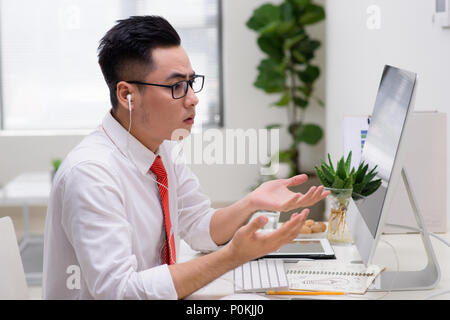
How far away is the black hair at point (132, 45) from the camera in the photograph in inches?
50.7

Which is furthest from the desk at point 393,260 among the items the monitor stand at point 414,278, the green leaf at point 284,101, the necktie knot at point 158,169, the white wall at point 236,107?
the white wall at point 236,107

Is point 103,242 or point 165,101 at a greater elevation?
point 165,101

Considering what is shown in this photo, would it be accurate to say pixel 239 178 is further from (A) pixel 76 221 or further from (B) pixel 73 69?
(A) pixel 76 221

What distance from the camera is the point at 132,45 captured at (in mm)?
1291

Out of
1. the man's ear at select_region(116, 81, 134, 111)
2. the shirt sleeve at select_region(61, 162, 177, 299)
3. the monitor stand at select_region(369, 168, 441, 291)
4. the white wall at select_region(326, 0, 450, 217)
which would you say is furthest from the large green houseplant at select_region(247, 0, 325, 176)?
the shirt sleeve at select_region(61, 162, 177, 299)

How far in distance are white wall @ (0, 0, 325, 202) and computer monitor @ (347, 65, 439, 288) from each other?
319cm

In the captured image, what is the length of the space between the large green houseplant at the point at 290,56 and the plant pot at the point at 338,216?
2862mm

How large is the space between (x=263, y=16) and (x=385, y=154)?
Result: 10.7ft

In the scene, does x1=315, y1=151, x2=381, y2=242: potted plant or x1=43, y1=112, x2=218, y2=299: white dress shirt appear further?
x1=315, y1=151, x2=381, y2=242: potted plant

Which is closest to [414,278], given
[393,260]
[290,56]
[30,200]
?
[393,260]

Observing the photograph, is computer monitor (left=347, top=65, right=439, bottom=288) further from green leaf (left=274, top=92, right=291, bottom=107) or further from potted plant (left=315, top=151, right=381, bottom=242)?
green leaf (left=274, top=92, right=291, bottom=107)

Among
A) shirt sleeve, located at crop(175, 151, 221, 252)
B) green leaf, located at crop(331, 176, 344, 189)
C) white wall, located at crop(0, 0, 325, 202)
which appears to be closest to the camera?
green leaf, located at crop(331, 176, 344, 189)

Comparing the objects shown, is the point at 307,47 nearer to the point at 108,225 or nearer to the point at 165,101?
the point at 165,101

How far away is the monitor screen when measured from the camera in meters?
1.13
